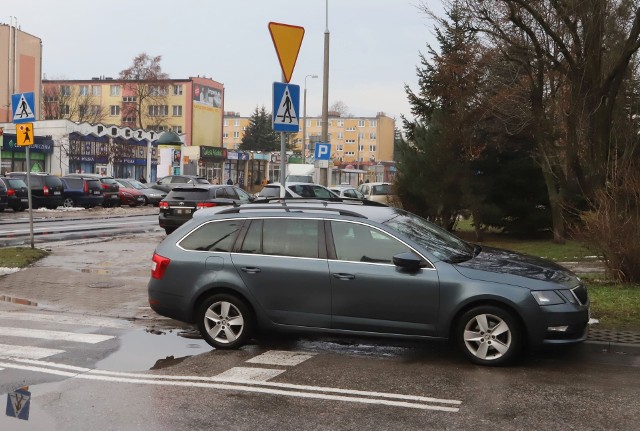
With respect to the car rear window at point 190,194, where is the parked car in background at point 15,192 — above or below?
below

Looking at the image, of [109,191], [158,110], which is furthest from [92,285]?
[158,110]

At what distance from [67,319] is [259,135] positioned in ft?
306

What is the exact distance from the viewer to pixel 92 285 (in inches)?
479

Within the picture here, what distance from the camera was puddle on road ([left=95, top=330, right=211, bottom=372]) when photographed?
7188 millimetres

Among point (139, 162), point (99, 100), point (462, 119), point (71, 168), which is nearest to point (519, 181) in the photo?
point (462, 119)

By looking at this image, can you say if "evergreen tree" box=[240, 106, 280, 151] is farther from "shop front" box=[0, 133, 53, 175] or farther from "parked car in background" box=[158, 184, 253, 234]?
"parked car in background" box=[158, 184, 253, 234]

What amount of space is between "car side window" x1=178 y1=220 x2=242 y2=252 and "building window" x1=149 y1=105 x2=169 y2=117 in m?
87.2

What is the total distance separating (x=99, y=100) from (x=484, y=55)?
86.7m

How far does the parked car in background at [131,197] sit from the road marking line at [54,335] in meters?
35.2

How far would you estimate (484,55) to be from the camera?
20.8 metres

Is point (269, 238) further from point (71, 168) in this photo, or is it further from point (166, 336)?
point (71, 168)

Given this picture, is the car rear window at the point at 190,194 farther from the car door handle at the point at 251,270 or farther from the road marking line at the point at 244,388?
the road marking line at the point at 244,388

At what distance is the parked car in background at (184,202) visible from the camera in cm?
2178

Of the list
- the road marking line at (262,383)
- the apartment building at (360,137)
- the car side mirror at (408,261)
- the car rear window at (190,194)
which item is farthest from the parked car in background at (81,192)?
the apartment building at (360,137)
